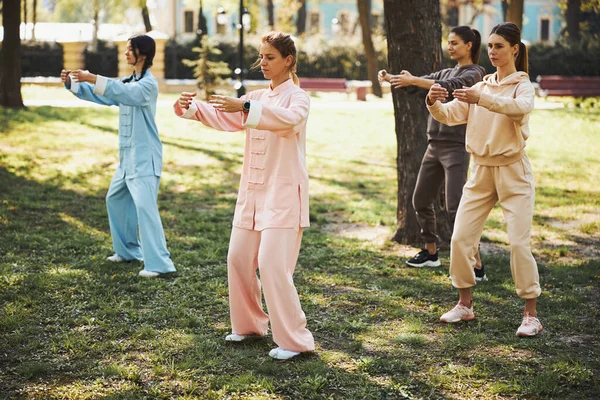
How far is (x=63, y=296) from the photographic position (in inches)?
262

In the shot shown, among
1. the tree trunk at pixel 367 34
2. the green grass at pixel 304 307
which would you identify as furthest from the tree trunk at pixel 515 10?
the tree trunk at pixel 367 34

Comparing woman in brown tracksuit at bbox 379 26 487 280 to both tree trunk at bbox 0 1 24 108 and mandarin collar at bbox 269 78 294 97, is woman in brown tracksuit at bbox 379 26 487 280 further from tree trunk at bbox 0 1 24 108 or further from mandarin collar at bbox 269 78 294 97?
tree trunk at bbox 0 1 24 108

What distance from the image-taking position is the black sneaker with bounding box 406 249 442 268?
804 cm

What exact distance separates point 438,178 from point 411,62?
4.86 feet

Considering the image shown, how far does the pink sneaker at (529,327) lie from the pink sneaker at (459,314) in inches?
16.9

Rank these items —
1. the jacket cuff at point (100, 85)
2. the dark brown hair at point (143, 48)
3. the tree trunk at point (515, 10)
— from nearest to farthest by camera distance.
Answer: the jacket cuff at point (100, 85)
the dark brown hair at point (143, 48)
the tree trunk at point (515, 10)

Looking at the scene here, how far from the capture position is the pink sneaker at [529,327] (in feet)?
18.9

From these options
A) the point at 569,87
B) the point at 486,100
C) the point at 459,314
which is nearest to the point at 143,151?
the point at 459,314

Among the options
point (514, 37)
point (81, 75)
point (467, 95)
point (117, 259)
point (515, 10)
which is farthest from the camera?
point (515, 10)

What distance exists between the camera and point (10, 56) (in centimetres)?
2042

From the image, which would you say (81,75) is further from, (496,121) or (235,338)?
(496,121)

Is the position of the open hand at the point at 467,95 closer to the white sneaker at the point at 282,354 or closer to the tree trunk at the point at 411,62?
the white sneaker at the point at 282,354

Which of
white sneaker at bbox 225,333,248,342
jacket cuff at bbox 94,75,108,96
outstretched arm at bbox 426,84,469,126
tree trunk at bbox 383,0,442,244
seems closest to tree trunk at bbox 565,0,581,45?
tree trunk at bbox 383,0,442,244

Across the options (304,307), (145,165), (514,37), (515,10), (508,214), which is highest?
(515,10)
